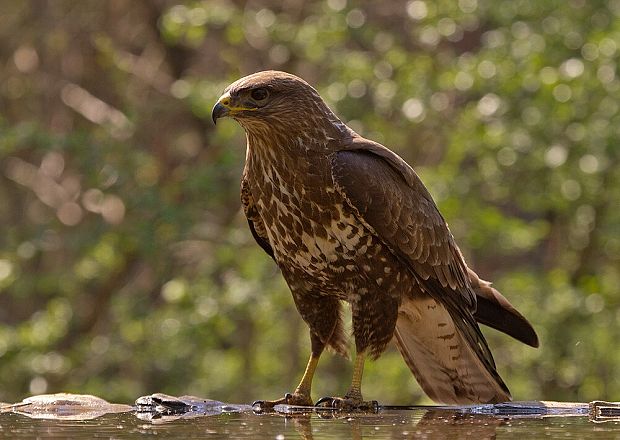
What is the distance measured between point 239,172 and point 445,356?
4.89 m

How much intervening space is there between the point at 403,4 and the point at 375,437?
8.23m

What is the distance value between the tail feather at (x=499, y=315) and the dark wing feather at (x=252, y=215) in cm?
94

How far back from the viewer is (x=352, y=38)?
34.0 ft

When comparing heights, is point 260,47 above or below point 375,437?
above

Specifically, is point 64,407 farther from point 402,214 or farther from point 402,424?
point 402,214

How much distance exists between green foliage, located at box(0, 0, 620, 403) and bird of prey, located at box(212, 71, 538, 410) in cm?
375

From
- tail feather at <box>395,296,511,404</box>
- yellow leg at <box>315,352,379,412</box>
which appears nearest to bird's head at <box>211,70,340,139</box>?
tail feather at <box>395,296,511,404</box>

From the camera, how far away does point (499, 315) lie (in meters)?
5.70

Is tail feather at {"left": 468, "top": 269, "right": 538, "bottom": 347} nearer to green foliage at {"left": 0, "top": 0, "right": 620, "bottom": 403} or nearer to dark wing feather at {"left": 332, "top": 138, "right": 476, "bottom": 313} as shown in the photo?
dark wing feather at {"left": 332, "top": 138, "right": 476, "bottom": 313}

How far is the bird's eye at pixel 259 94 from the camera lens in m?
5.19

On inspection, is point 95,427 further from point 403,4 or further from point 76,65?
point 76,65

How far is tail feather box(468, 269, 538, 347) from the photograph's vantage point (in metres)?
5.55

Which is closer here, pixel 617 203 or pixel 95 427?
pixel 95 427

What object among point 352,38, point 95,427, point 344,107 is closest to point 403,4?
point 352,38
